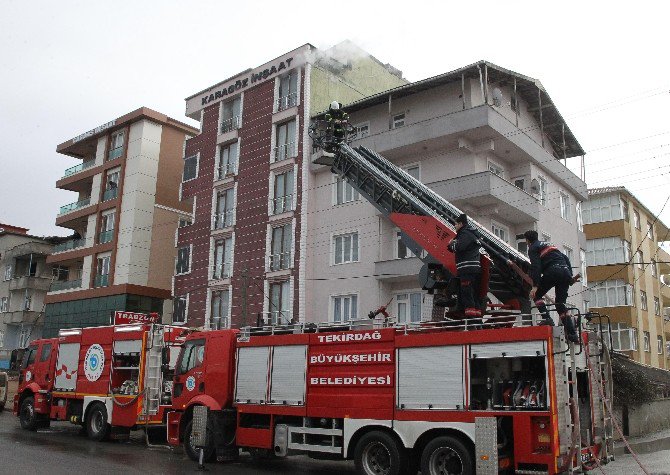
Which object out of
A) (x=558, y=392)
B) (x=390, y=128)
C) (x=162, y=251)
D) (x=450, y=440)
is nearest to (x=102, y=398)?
(x=450, y=440)

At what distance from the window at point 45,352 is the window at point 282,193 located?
13.5 metres

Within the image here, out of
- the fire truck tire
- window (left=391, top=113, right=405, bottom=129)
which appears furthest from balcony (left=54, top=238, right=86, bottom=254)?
the fire truck tire

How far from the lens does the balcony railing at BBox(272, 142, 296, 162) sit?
3188cm

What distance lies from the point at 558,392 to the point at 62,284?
134 ft

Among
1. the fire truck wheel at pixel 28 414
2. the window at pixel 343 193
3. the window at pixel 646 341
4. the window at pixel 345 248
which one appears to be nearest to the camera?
the fire truck wheel at pixel 28 414

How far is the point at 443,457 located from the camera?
10.7 m

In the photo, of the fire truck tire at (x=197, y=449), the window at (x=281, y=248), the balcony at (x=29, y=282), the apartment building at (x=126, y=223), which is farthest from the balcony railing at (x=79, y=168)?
the fire truck tire at (x=197, y=449)

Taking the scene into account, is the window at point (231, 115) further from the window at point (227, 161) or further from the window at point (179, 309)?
the window at point (179, 309)

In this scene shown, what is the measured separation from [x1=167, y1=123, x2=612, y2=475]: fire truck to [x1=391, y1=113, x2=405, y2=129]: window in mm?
14177

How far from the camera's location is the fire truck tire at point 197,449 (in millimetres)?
13844

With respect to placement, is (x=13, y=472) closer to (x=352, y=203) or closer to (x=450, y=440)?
(x=450, y=440)

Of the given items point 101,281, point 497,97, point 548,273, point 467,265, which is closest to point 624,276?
point 497,97

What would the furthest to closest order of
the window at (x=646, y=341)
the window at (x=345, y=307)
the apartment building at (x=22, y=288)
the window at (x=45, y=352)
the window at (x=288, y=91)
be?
the apartment building at (x=22, y=288), the window at (x=646, y=341), the window at (x=288, y=91), the window at (x=345, y=307), the window at (x=45, y=352)

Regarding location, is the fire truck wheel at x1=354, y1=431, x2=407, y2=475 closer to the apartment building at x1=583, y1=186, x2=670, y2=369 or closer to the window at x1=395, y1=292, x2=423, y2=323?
the window at x1=395, y1=292, x2=423, y2=323
